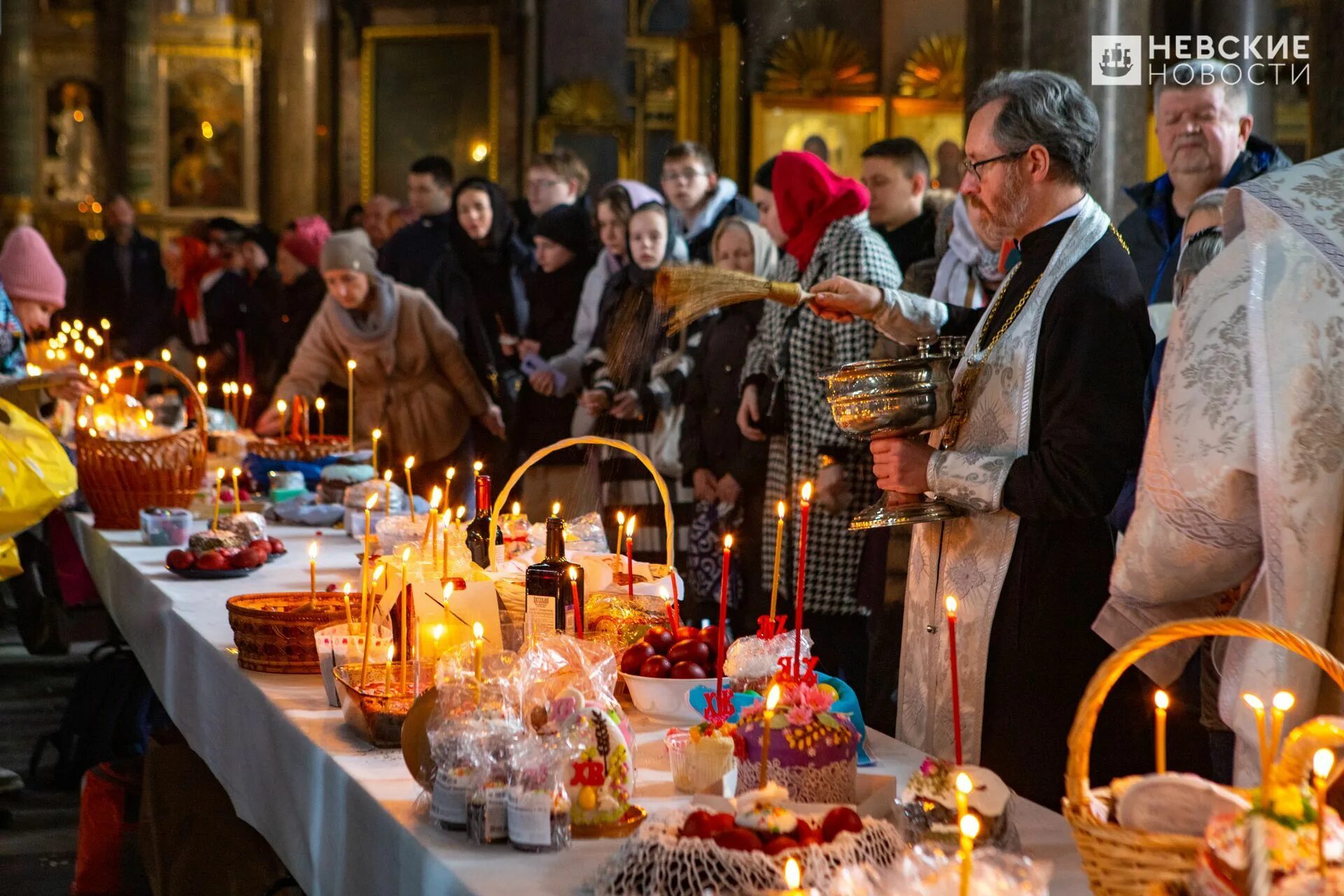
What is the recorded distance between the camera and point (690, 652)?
2.49 meters

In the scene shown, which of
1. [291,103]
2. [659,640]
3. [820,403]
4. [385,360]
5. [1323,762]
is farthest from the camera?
[291,103]

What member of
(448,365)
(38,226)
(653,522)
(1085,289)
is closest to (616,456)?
(653,522)

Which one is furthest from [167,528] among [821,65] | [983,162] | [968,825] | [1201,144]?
[821,65]

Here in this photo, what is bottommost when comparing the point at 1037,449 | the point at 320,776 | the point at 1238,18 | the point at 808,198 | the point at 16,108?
the point at 320,776

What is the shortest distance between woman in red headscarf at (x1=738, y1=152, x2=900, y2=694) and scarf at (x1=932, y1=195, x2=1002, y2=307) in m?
0.16

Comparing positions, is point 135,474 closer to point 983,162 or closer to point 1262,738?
point 983,162

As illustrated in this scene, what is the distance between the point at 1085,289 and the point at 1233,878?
4.75 feet

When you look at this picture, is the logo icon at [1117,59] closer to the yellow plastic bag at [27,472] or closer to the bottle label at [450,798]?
the yellow plastic bag at [27,472]

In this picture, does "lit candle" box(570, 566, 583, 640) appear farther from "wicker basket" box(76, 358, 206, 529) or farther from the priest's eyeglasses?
"wicker basket" box(76, 358, 206, 529)

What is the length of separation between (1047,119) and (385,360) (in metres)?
3.97

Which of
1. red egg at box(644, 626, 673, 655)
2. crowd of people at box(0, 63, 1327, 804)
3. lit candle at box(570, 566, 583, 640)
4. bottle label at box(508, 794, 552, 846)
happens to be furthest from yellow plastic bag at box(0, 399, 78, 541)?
bottle label at box(508, 794, 552, 846)

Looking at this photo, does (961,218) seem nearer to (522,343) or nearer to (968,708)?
(968,708)

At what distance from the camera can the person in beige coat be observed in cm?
617

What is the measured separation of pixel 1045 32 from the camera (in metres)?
5.39
